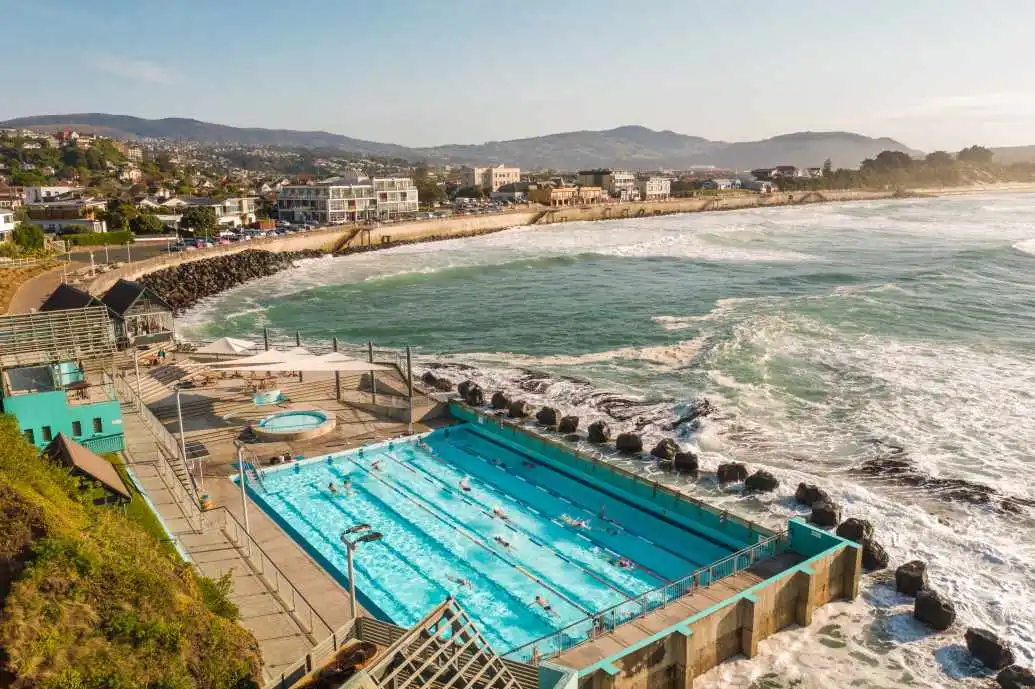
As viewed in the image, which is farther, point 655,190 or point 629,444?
point 655,190

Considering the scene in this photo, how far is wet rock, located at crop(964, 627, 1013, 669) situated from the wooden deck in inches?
123

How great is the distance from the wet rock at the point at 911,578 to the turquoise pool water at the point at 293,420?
15.9m

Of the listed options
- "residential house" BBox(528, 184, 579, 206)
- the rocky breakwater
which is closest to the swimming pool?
the rocky breakwater

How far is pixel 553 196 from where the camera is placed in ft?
410

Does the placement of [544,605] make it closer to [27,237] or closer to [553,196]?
[27,237]

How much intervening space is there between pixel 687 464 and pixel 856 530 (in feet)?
17.2

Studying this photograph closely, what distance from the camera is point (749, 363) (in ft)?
104

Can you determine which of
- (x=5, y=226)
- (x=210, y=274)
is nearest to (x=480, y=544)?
(x=210, y=274)

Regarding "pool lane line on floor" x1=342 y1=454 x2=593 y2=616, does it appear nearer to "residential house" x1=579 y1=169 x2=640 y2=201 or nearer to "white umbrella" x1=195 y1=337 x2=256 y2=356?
"white umbrella" x1=195 y1=337 x2=256 y2=356

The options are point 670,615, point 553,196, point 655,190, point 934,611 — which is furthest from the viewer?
point 655,190

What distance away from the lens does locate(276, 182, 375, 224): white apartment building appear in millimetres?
91875

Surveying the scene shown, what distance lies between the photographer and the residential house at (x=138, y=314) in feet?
91.6

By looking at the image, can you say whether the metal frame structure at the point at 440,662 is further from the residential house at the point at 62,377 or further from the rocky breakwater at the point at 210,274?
the rocky breakwater at the point at 210,274

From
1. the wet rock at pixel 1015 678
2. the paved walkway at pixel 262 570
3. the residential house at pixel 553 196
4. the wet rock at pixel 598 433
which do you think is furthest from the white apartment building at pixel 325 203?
the wet rock at pixel 1015 678
